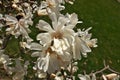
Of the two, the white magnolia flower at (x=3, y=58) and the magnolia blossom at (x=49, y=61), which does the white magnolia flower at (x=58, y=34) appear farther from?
the white magnolia flower at (x=3, y=58)

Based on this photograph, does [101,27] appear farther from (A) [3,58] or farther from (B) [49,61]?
(B) [49,61]

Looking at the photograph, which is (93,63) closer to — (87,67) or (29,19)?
(87,67)

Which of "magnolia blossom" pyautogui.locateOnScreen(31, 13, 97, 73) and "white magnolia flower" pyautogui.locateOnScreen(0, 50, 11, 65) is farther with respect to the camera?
"white magnolia flower" pyautogui.locateOnScreen(0, 50, 11, 65)

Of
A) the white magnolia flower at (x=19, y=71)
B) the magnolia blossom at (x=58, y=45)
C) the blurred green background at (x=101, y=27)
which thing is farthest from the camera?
the blurred green background at (x=101, y=27)

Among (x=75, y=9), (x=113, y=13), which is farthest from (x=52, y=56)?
(x=113, y=13)

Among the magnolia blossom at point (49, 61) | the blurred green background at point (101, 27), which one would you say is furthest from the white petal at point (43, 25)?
the blurred green background at point (101, 27)

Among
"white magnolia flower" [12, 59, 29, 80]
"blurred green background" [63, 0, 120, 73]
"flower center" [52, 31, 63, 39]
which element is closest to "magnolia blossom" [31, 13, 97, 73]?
"flower center" [52, 31, 63, 39]

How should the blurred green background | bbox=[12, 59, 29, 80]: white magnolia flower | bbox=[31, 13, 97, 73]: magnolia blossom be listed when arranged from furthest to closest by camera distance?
the blurred green background, bbox=[12, 59, 29, 80]: white magnolia flower, bbox=[31, 13, 97, 73]: magnolia blossom

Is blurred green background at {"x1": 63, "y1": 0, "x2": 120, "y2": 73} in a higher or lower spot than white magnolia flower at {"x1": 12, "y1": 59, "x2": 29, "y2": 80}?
lower

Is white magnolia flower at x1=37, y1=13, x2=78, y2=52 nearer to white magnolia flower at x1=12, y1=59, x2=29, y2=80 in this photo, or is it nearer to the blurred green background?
white magnolia flower at x1=12, y1=59, x2=29, y2=80
